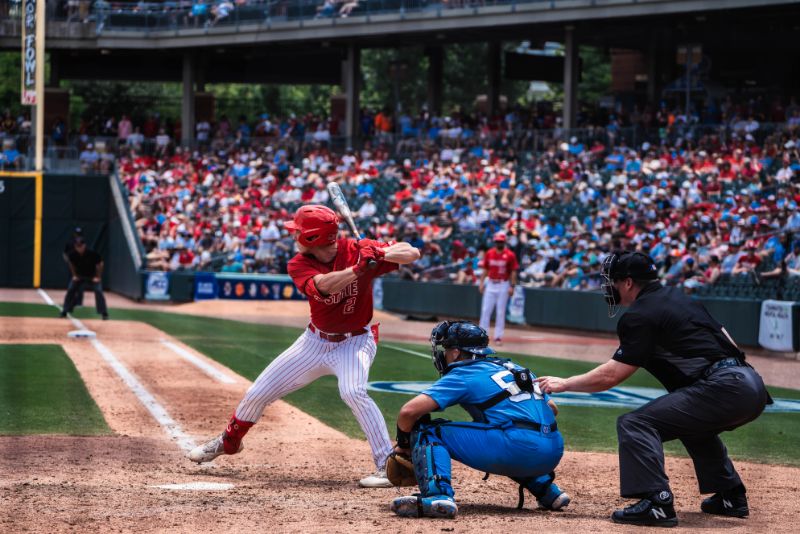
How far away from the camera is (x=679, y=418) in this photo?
20.8 feet

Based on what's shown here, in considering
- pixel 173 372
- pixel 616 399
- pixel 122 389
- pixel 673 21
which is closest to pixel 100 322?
pixel 173 372

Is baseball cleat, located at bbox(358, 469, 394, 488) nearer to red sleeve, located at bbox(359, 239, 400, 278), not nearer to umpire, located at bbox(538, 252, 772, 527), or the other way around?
red sleeve, located at bbox(359, 239, 400, 278)

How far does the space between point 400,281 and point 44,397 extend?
16.9 metres

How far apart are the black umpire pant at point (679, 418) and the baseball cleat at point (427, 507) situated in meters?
0.96

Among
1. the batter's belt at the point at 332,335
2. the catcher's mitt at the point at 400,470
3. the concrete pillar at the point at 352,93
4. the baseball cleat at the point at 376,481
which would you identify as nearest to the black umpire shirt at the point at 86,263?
the batter's belt at the point at 332,335

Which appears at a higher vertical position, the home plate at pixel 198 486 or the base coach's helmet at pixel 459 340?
the base coach's helmet at pixel 459 340

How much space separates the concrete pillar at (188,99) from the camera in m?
42.4

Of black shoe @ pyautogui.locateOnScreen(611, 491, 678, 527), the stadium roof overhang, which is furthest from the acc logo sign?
black shoe @ pyautogui.locateOnScreen(611, 491, 678, 527)

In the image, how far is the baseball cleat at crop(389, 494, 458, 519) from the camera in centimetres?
620

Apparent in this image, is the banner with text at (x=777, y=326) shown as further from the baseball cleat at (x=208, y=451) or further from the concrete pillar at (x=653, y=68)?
the concrete pillar at (x=653, y=68)

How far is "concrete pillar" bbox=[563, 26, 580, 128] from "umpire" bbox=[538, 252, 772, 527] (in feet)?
86.1

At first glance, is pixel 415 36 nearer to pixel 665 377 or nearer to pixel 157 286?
pixel 157 286

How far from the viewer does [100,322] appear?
21.6m

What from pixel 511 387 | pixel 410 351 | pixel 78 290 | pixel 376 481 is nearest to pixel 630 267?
pixel 511 387
